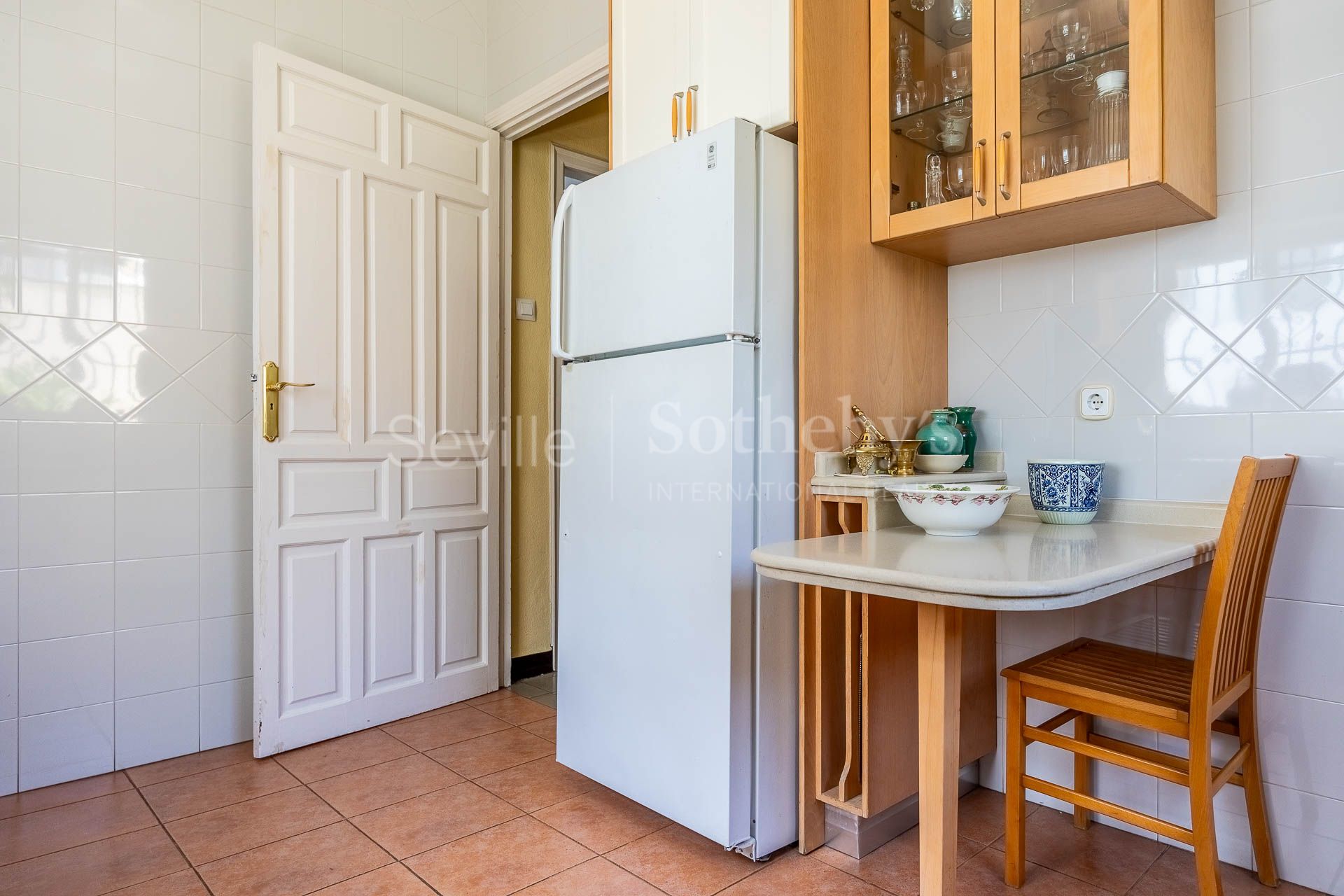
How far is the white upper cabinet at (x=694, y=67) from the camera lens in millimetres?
1786

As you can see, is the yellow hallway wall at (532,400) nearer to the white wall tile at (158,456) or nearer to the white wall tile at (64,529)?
the white wall tile at (158,456)

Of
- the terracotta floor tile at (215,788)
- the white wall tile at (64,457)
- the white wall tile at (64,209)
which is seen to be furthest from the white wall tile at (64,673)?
the white wall tile at (64,209)

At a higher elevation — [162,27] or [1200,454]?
[162,27]

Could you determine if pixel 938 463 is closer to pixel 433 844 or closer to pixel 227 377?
pixel 433 844

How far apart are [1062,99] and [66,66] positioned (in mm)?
2654

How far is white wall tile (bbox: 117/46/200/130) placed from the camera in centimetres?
231

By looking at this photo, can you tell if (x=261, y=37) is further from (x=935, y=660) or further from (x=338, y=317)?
(x=935, y=660)

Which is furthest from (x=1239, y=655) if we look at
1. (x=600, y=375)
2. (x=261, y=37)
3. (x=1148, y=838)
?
(x=261, y=37)

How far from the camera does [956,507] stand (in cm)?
146

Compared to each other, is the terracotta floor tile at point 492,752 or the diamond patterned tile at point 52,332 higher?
the diamond patterned tile at point 52,332

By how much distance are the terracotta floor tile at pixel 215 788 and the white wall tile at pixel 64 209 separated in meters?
1.57

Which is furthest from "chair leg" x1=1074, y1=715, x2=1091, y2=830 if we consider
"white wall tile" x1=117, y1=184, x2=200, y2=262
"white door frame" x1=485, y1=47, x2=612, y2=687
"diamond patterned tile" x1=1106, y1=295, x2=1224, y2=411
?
"white wall tile" x1=117, y1=184, x2=200, y2=262

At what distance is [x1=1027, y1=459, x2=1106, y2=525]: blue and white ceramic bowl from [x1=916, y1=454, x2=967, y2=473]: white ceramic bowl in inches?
9.3

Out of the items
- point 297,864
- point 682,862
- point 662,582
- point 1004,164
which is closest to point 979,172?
point 1004,164
